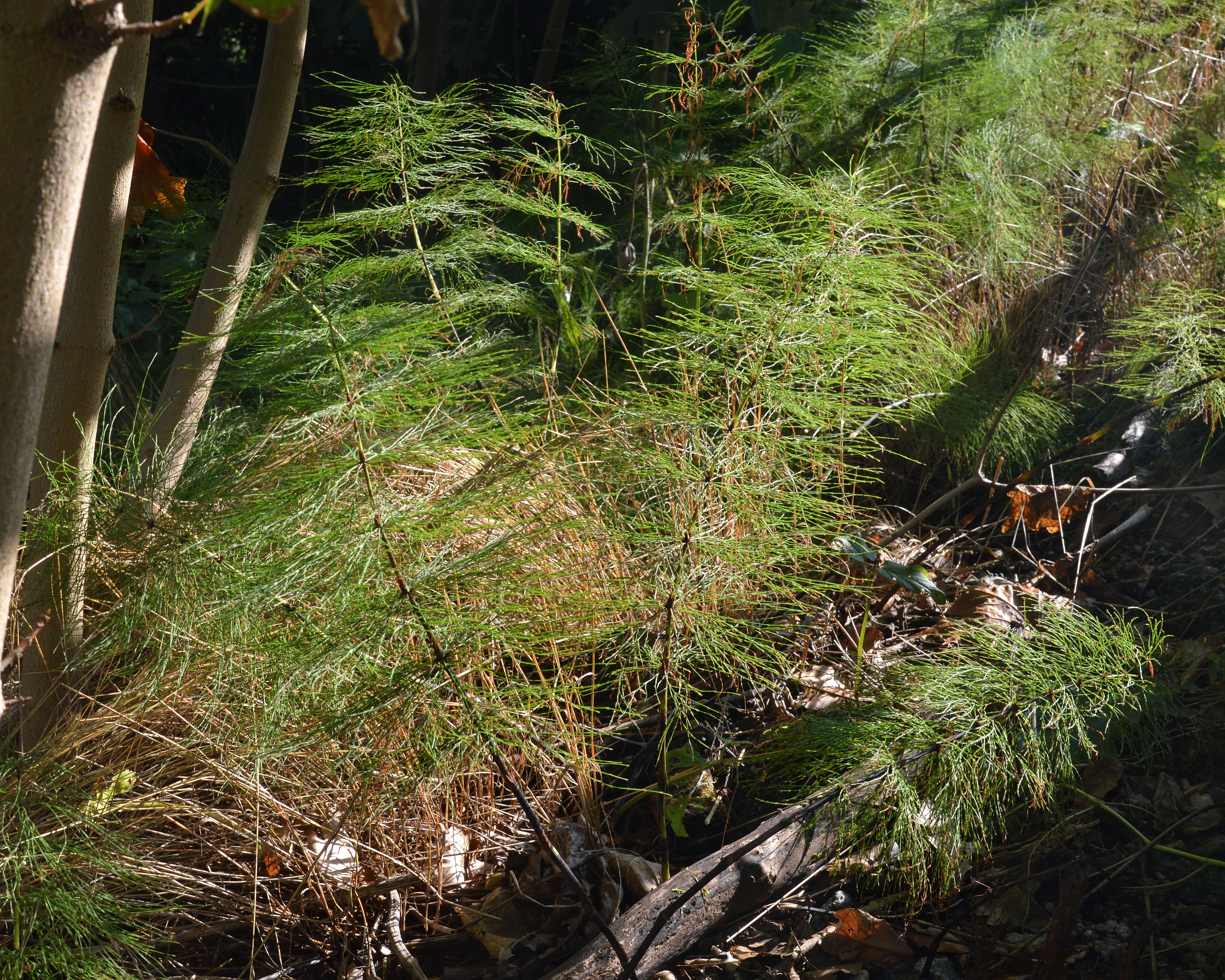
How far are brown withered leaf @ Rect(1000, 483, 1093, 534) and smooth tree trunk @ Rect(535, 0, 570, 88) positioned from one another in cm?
194

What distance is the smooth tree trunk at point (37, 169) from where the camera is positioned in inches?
19.6

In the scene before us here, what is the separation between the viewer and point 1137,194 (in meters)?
2.47

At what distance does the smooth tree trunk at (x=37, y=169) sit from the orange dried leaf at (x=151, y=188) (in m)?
1.05

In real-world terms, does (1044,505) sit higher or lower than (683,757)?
higher

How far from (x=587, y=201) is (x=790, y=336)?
162cm

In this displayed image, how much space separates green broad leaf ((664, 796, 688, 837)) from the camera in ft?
4.44

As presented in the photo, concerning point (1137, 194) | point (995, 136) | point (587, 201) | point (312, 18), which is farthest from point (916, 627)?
point (312, 18)

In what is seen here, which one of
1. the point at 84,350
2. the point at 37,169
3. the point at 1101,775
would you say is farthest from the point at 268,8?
the point at 1101,775

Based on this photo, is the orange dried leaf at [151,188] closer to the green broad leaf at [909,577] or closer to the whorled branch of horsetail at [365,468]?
the whorled branch of horsetail at [365,468]

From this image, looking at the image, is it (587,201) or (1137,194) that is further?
(587,201)

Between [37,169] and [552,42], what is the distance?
2.74 m

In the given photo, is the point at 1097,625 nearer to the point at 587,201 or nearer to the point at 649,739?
the point at 649,739

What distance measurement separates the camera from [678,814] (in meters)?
1.36

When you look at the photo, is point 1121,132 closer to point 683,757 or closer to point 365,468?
point 683,757
